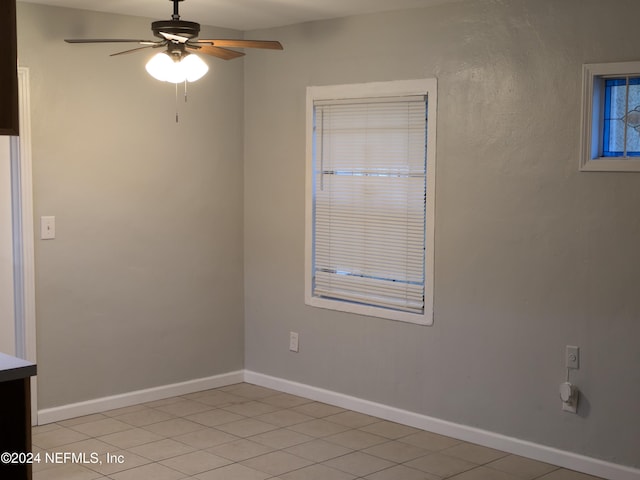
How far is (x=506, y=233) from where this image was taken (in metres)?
4.33

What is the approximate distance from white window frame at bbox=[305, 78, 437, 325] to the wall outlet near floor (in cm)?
27

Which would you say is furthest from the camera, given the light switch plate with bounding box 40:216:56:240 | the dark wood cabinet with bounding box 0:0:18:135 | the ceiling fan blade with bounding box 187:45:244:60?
the light switch plate with bounding box 40:216:56:240

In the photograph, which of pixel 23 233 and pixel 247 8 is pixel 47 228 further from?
pixel 247 8

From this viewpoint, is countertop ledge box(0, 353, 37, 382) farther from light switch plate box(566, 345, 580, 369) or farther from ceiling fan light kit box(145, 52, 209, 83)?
light switch plate box(566, 345, 580, 369)

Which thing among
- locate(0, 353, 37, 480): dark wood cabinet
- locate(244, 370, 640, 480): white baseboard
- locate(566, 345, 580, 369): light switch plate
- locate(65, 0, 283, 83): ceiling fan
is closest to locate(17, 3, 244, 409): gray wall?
locate(244, 370, 640, 480): white baseboard

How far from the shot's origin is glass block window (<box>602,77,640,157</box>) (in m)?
3.92

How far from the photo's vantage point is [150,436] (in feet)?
15.2

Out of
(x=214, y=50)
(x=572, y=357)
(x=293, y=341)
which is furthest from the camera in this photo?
(x=293, y=341)

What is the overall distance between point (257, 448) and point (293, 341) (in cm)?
113

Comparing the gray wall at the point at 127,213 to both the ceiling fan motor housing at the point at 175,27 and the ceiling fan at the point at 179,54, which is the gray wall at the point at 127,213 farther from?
the ceiling fan motor housing at the point at 175,27

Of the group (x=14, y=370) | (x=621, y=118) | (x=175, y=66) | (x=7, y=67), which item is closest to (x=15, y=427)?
(x=14, y=370)

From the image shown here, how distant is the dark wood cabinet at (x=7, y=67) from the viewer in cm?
289

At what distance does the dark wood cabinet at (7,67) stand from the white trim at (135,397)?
2385 mm

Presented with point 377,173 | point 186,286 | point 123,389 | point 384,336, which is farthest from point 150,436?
point 377,173
